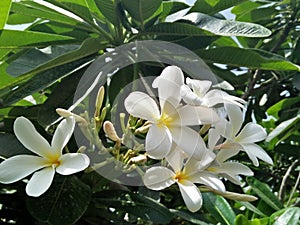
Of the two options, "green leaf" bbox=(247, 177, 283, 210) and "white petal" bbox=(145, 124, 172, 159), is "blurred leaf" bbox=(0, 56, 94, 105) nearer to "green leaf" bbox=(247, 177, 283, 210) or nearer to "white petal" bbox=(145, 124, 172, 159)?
"white petal" bbox=(145, 124, 172, 159)

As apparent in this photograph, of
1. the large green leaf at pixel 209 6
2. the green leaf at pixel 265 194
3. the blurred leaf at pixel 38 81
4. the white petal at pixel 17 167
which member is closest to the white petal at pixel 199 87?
the white petal at pixel 17 167

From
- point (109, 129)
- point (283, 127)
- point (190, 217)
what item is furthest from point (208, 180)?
point (283, 127)

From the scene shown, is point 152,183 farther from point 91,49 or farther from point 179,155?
point 91,49

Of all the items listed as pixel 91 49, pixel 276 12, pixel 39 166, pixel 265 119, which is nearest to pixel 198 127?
pixel 39 166

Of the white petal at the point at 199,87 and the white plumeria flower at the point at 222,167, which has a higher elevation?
the white petal at the point at 199,87

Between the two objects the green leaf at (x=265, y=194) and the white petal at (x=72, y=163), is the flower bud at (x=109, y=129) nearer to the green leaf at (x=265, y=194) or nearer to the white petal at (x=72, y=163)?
the white petal at (x=72, y=163)
